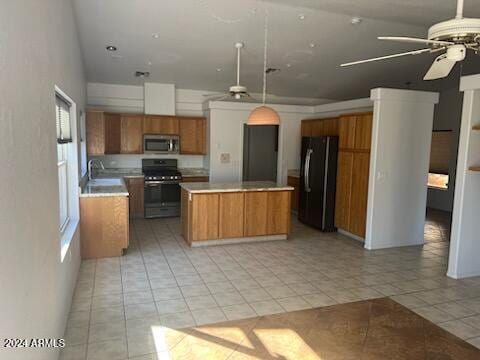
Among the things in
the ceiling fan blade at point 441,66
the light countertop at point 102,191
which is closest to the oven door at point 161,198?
the light countertop at point 102,191

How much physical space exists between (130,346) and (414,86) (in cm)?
789

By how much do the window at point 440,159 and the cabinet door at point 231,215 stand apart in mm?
5841

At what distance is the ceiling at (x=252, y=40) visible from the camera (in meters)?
4.30

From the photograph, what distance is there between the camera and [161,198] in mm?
7016

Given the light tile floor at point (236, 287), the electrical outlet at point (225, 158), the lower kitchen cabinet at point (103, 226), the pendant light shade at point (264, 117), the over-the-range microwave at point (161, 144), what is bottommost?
the light tile floor at point (236, 287)

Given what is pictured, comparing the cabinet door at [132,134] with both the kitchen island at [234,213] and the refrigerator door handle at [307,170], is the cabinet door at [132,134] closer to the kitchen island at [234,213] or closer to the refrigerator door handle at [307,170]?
the kitchen island at [234,213]

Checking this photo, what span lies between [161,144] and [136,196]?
1.21 m

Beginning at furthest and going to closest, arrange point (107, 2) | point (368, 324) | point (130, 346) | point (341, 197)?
point (341, 197) → point (107, 2) → point (368, 324) → point (130, 346)

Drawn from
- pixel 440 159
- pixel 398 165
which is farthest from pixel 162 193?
pixel 440 159

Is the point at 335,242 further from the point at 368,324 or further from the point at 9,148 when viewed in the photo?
the point at 9,148

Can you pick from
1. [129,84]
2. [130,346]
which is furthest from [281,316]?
[129,84]

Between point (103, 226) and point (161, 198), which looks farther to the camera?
point (161, 198)

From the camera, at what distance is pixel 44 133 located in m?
2.25

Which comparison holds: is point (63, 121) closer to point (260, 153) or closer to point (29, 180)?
point (29, 180)
